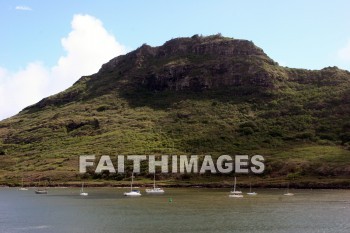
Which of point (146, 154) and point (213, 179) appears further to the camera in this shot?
point (146, 154)

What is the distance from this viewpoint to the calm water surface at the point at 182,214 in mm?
78250

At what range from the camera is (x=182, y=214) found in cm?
9325

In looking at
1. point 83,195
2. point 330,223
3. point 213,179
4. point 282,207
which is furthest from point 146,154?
point 330,223

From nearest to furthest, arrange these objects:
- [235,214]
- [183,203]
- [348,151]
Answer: [235,214] → [183,203] → [348,151]

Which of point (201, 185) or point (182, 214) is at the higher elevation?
point (201, 185)

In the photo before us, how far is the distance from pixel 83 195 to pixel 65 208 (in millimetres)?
30349

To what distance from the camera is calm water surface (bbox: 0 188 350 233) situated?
78250 millimetres

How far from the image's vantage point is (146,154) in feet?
631

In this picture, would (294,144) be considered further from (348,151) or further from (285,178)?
(285,178)

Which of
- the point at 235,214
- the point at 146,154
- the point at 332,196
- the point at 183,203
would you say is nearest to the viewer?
the point at 235,214

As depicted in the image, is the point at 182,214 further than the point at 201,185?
No

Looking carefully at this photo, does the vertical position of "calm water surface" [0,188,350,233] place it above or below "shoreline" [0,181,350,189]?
below

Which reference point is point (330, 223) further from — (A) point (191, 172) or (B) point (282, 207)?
(A) point (191, 172)

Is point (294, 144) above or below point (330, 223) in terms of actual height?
above
